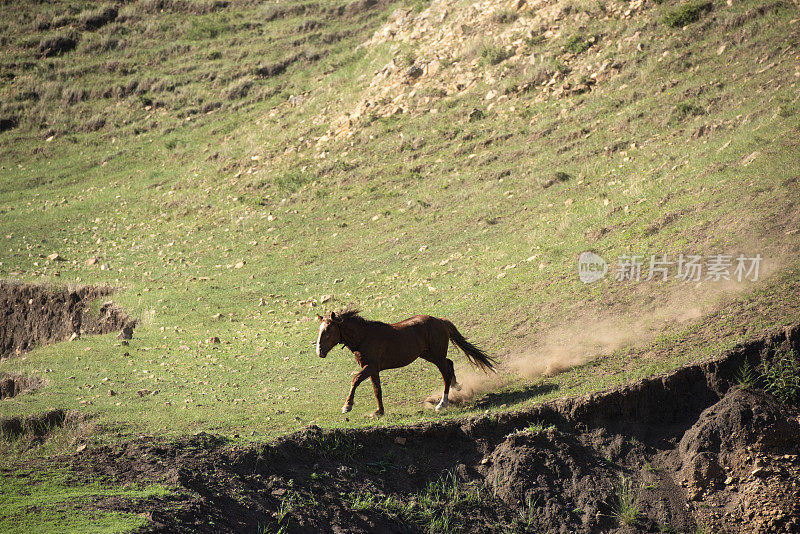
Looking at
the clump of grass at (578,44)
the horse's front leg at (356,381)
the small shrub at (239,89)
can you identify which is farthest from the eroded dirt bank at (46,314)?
the clump of grass at (578,44)

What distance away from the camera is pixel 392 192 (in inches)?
935

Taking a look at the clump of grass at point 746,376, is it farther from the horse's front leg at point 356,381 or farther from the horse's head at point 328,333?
the horse's head at point 328,333

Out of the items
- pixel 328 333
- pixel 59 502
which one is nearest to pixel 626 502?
pixel 328 333

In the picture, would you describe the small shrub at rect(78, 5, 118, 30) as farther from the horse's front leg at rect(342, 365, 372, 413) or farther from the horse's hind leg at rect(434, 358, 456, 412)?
the horse's hind leg at rect(434, 358, 456, 412)

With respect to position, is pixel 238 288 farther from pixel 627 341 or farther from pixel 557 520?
pixel 557 520

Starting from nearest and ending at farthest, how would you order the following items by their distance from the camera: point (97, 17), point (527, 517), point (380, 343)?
point (527, 517)
point (380, 343)
point (97, 17)

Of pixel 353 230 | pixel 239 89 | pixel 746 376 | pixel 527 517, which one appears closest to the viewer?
pixel 527 517

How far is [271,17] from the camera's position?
131 feet

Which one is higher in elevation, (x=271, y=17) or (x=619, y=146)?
(x=271, y=17)

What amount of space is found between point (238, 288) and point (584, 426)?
12.2m

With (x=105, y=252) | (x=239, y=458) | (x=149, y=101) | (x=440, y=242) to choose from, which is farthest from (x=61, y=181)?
(x=239, y=458)

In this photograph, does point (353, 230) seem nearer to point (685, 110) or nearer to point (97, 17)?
point (685, 110)

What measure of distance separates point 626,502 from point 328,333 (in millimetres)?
5195

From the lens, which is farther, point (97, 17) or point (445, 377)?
point (97, 17)
